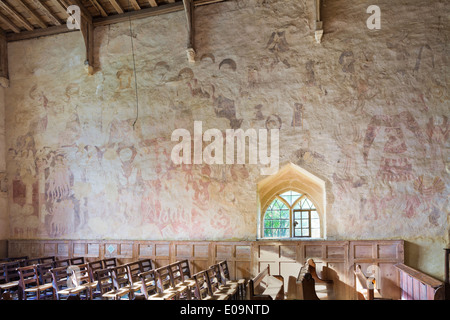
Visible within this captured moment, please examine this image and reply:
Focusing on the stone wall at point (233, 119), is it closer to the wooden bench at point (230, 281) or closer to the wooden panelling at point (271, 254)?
the wooden panelling at point (271, 254)

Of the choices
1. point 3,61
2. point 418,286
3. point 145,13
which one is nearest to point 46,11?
point 3,61

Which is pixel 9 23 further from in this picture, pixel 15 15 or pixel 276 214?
pixel 276 214

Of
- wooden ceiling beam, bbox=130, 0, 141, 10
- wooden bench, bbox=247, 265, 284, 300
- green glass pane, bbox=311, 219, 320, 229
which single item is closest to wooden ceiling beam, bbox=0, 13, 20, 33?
wooden ceiling beam, bbox=130, 0, 141, 10

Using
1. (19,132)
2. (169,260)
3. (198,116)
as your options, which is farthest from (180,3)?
(169,260)

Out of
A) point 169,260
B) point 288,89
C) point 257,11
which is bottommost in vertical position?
point 169,260

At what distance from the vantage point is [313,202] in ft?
32.7

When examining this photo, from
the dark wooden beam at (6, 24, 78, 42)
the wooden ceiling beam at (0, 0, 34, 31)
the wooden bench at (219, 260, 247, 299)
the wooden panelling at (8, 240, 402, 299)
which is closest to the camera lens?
the wooden bench at (219, 260, 247, 299)

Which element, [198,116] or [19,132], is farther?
[19,132]

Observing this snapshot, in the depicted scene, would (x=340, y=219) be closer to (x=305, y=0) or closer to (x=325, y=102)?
(x=325, y=102)

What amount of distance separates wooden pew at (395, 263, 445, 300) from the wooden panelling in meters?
0.49

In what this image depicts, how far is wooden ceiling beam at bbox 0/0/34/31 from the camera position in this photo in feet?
33.6

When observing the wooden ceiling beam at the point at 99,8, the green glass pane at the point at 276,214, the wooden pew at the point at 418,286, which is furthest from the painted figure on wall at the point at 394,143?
the wooden ceiling beam at the point at 99,8

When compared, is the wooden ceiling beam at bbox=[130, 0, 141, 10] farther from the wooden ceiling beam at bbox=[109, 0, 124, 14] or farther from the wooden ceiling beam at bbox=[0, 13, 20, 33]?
the wooden ceiling beam at bbox=[0, 13, 20, 33]
